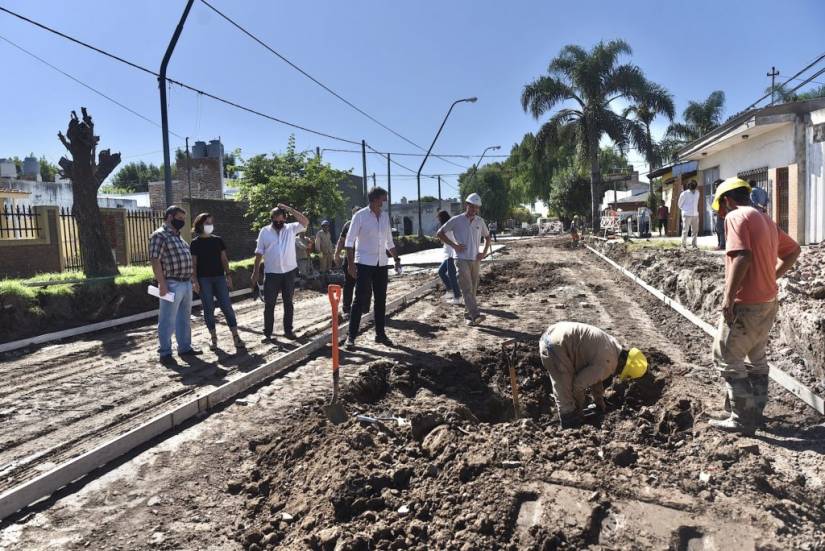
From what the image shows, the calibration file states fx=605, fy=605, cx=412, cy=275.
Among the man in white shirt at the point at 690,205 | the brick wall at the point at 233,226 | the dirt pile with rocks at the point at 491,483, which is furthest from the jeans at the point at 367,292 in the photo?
the brick wall at the point at 233,226

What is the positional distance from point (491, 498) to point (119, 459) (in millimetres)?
2783

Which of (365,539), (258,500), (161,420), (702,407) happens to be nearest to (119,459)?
(161,420)

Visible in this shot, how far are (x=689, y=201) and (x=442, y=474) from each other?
45.0ft

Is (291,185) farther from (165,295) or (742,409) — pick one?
(742,409)

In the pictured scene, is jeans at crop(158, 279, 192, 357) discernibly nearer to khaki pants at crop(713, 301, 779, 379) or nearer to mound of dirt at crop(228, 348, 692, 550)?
mound of dirt at crop(228, 348, 692, 550)

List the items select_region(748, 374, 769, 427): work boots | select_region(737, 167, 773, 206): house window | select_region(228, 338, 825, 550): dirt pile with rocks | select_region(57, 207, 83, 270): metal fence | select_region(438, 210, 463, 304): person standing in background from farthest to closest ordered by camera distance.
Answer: select_region(57, 207, 83, 270): metal fence → select_region(737, 167, 773, 206): house window → select_region(438, 210, 463, 304): person standing in background → select_region(748, 374, 769, 427): work boots → select_region(228, 338, 825, 550): dirt pile with rocks

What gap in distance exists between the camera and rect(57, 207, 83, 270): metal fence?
1783 centimetres

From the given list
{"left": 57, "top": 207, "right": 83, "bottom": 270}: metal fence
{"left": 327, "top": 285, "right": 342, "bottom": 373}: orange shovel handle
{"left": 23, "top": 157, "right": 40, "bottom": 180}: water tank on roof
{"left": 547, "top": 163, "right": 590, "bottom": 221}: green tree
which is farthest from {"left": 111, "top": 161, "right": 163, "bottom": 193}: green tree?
{"left": 327, "top": 285, "right": 342, "bottom": 373}: orange shovel handle

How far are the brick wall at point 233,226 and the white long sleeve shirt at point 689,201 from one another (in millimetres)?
17138

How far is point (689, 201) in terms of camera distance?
49.5 feet

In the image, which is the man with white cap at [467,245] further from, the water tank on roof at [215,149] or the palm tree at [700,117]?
Answer: the palm tree at [700,117]

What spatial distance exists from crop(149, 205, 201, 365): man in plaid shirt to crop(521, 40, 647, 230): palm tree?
1161 inches

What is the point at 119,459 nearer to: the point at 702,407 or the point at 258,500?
the point at 258,500

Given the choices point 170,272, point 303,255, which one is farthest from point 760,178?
point 170,272
